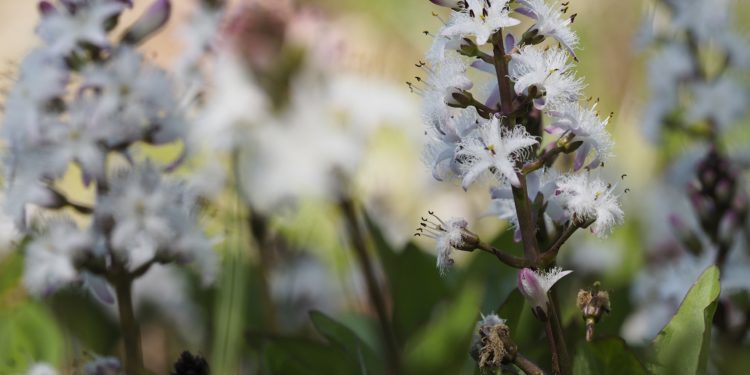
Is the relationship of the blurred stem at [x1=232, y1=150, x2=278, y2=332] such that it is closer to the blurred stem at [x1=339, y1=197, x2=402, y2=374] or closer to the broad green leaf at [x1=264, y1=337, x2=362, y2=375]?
the blurred stem at [x1=339, y1=197, x2=402, y2=374]

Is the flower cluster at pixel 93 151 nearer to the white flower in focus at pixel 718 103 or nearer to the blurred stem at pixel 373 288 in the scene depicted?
the blurred stem at pixel 373 288

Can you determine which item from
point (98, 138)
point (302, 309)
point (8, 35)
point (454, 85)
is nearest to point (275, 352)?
point (98, 138)

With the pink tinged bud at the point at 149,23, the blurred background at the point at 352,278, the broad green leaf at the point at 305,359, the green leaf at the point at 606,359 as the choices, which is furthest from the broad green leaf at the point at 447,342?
the pink tinged bud at the point at 149,23

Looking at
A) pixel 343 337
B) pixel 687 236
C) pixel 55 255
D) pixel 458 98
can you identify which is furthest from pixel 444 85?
pixel 687 236

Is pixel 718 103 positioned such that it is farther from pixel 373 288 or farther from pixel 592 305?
pixel 592 305

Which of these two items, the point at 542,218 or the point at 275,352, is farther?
the point at 275,352

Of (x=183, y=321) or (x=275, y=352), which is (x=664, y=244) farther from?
(x=275, y=352)
